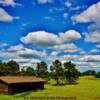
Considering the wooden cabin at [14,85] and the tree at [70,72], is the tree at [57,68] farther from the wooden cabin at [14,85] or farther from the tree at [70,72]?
the wooden cabin at [14,85]

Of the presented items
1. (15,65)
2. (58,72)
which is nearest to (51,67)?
(58,72)

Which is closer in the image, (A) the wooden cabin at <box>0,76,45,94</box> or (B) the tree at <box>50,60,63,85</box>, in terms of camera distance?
(A) the wooden cabin at <box>0,76,45,94</box>

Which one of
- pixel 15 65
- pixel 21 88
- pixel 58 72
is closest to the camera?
pixel 21 88

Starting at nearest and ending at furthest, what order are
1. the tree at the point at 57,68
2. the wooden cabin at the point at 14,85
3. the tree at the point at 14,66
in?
the wooden cabin at the point at 14,85 < the tree at the point at 57,68 < the tree at the point at 14,66

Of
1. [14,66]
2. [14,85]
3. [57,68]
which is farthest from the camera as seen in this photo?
[14,66]

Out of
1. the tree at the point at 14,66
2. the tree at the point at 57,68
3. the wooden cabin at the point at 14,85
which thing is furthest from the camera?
the tree at the point at 14,66

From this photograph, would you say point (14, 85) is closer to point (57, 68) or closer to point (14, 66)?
point (57, 68)

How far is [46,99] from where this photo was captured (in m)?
54.7

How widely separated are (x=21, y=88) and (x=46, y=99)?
84.7ft

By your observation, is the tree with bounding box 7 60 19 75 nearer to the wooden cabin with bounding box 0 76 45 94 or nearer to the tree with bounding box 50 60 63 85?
the tree with bounding box 50 60 63 85

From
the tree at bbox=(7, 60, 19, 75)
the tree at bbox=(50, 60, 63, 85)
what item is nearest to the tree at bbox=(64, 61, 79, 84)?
the tree at bbox=(50, 60, 63, 85)

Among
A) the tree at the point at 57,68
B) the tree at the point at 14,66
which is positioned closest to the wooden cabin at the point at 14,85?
the tree at the point at 57,68

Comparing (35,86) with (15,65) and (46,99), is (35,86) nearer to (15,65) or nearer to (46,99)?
(46,99)

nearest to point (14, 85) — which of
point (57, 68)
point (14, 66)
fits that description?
point (57, 68)
